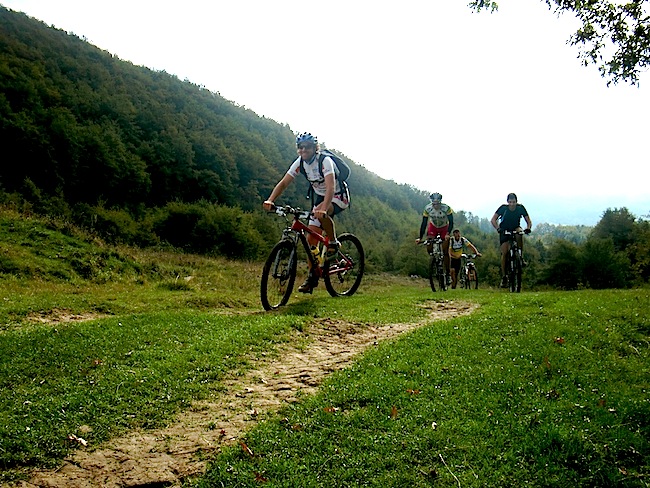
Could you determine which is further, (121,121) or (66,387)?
(121,121)

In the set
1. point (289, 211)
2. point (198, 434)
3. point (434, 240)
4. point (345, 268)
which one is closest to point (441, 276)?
point (434, 240)

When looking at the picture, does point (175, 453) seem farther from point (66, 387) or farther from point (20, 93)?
point (20, 93)

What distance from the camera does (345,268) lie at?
36.4ft

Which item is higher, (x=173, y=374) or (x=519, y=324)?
(x=519, y=324)

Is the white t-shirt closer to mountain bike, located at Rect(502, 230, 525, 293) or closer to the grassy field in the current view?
the grassy field

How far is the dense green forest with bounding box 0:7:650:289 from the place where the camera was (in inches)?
1542

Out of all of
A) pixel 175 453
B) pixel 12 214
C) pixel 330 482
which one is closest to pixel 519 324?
pixel 330 482

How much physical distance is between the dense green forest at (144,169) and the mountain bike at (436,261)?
20607 mm

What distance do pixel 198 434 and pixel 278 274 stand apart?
16.5ft

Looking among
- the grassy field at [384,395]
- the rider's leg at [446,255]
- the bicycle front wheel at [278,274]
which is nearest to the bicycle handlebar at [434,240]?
the rider's leg at [446,255]

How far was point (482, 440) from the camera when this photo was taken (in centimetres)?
379

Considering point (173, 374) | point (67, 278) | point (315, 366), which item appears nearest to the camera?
point (173, 374)

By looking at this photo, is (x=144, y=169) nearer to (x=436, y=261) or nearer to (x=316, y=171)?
(x=436, y=261)

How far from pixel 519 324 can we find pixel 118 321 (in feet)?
20.3
